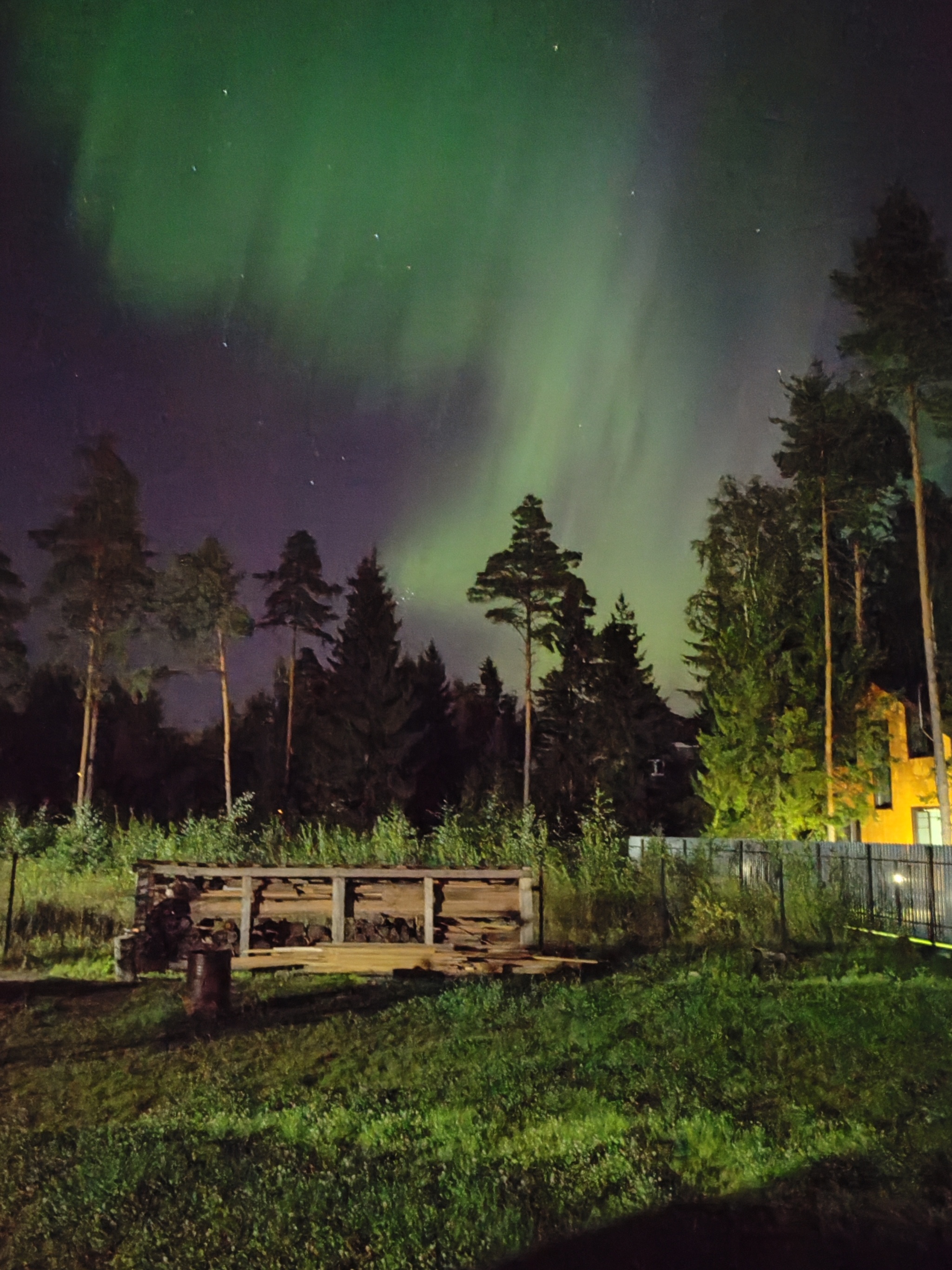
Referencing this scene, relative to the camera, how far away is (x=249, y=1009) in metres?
11.5

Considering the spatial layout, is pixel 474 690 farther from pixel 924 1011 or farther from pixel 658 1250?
pixel 658 1250

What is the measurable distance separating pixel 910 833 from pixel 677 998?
25.7m

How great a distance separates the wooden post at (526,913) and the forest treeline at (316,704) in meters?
20.0

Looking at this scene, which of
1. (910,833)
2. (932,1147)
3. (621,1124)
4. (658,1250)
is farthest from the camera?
(910,833)

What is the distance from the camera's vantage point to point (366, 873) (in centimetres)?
1410

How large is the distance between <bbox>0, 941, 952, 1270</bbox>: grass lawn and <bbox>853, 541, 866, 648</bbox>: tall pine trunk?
103 ft

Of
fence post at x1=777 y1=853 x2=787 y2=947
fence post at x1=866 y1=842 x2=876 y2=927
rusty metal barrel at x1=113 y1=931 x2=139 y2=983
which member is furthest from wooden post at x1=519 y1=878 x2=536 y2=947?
fence post at x1=866 y1=842 x2=876 y2=927

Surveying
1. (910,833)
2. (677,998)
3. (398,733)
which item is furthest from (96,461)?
(677,998)

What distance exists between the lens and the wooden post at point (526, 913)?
14.2 metres

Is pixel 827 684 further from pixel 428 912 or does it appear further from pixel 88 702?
pixel 88 702

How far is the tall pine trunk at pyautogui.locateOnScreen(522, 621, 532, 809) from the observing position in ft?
147

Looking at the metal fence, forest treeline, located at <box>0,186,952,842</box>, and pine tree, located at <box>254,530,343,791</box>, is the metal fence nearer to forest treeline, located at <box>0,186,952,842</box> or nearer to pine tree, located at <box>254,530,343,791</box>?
forest treeline, located at <box>0,186,952,842</box>

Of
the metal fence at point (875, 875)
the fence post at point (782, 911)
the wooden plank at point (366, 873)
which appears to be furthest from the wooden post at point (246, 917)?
the fence post at point (782, 911)

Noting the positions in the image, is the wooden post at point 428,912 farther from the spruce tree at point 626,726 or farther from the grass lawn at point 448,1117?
the spruce tree at point 626,726
